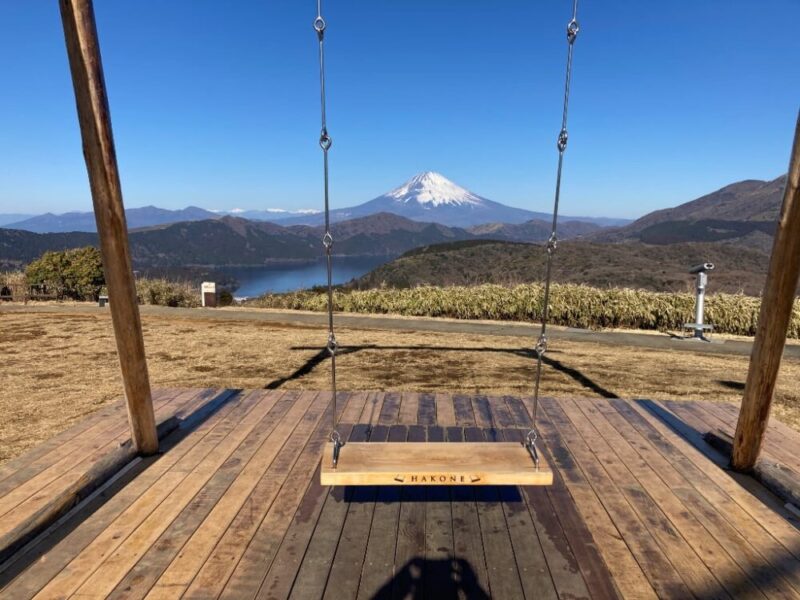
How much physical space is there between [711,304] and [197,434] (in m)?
12.2

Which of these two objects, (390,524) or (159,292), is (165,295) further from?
(390,524)

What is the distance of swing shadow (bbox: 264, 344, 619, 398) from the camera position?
6.59 meters

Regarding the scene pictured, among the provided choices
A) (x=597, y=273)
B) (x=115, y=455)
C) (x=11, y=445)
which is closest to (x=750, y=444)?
(x=115, y=455)

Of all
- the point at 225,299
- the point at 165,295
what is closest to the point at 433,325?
the point at 225,299

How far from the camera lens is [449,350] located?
907 centimetres

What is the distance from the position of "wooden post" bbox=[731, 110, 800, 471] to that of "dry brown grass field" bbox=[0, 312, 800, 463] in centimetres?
261

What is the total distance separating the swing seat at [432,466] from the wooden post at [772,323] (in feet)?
5.60

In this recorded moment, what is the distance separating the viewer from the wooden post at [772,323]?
3076 mm

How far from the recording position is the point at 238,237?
159m

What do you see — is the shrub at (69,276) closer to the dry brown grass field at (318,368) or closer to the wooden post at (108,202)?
the dry brown grass field at (318,368)

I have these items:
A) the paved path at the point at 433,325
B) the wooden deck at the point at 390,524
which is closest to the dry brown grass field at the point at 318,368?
the paved path at the point at 433,325

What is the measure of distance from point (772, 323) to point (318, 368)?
5.71 m

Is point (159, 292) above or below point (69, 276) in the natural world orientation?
below

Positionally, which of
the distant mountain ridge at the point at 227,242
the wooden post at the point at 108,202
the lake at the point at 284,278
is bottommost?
the lake at the point at 284,278
